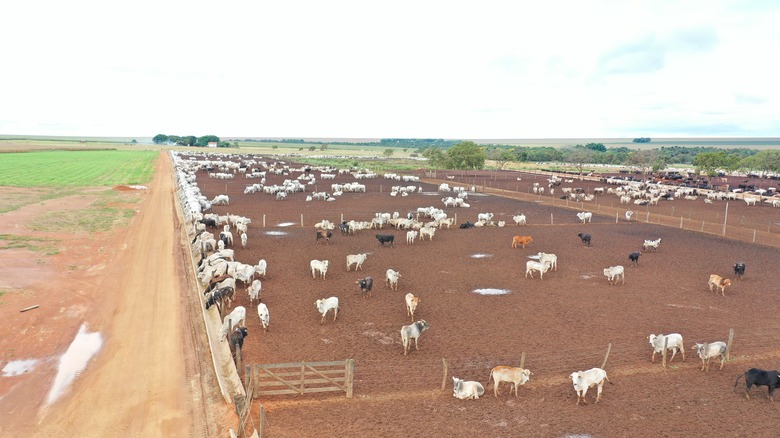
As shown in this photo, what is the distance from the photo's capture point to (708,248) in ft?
101

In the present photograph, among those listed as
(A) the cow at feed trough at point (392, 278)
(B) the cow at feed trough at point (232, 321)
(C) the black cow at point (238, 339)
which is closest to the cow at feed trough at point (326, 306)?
(B) the cow at feed trough at point (232, 321)

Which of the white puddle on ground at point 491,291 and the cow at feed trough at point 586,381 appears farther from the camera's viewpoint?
the white puddle on ground at point 491,291

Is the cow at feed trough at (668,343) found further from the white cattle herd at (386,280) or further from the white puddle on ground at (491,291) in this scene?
the white puddle on ground at (491,291)

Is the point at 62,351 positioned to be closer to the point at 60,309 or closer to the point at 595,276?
the point at 60,309

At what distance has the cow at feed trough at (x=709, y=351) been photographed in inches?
566

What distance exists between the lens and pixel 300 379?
13.5m

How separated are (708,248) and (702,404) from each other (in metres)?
21.8

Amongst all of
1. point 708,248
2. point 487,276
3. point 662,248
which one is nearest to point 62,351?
point 487,276

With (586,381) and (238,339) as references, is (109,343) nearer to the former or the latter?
(238,339)

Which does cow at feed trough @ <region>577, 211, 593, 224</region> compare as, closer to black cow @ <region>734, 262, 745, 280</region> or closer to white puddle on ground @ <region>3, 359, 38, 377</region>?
black cow @ <region>734, 262, 745, 280</region>

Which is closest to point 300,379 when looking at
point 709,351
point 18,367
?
point 18,367

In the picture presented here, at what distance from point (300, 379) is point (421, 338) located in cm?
463

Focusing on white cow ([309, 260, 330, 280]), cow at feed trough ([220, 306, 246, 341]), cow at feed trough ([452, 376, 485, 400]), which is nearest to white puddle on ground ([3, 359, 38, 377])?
cow at feed trough ([220, 306, 246, 341])

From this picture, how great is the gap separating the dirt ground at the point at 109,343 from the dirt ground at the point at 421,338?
59mm
